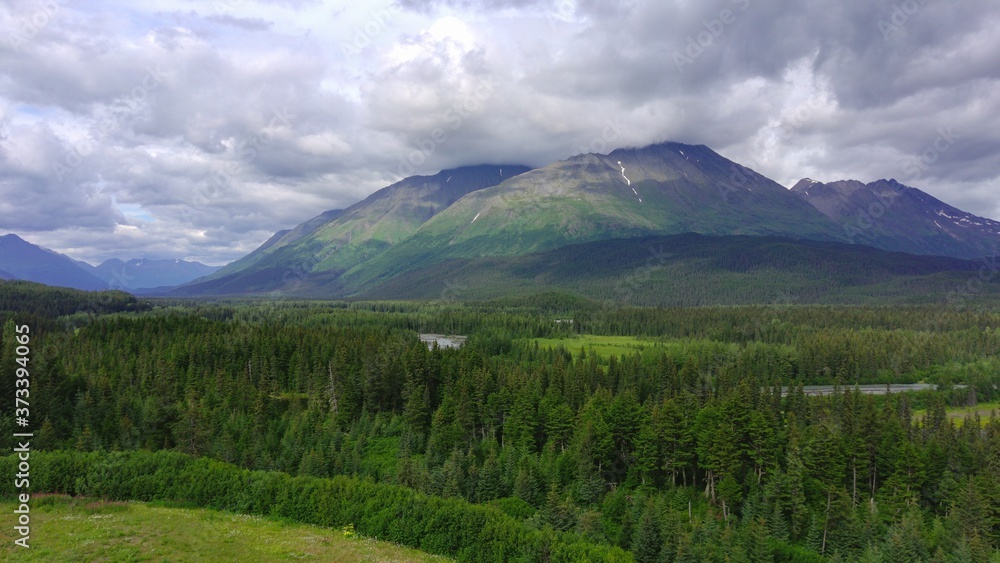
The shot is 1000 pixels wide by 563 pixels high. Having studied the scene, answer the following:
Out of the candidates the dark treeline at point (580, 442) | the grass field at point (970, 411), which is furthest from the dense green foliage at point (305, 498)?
the grass field at point (970, 411)

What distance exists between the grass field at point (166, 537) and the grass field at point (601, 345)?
125035 millimetres

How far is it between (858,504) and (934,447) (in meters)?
12.8

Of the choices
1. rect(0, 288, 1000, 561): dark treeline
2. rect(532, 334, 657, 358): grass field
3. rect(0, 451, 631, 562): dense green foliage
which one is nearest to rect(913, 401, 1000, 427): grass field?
rect(0, 288, 1000, 561): dark treeline

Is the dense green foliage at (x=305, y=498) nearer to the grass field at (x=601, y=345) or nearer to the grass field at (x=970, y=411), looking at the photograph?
the grass field at (x=970, y=411)

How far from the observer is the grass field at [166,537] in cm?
3169

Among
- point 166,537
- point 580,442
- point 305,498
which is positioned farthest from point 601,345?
point 166,537

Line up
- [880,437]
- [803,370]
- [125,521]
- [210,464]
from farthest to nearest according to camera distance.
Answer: [803,370] < [880,437] < [210,464] < [125,521]

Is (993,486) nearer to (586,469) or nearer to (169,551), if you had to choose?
(586,469)

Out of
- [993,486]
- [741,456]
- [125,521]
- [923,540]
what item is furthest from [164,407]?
[993,486]

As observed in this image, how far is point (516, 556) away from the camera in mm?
39938

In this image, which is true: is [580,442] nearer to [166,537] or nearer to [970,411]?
[166,537]

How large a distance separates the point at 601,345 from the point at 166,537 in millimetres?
157096

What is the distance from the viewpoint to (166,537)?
116 ft

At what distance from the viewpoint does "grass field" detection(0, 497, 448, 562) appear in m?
31.7
